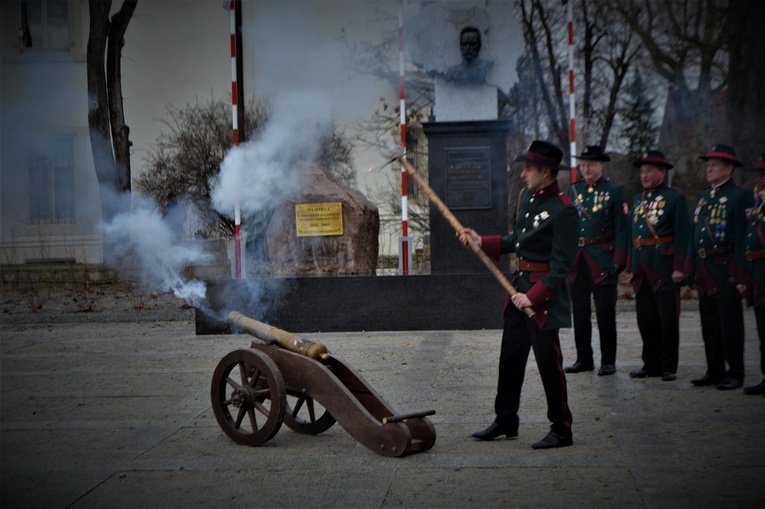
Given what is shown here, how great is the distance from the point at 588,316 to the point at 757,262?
166cm

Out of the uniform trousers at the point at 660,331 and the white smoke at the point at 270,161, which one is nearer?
the uniform trousers at the point at 660,331

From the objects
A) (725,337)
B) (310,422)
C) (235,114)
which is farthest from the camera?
(235,114)

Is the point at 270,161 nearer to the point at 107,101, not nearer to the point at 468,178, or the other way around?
the point at 107,101

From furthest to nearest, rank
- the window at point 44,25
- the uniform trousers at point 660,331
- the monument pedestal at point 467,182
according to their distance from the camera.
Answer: the monument pedestal at point 467,182, the uniform trousers at point 660,331, the window at point 44,25

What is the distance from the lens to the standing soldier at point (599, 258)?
8.27 metres

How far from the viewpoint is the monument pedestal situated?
36.9ft

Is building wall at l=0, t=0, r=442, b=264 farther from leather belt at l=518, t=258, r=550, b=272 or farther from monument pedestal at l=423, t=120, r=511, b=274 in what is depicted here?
leather belt at l=518, t=258, r=550, b=272

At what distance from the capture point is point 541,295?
547cm

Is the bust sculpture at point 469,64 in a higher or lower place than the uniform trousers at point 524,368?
higher

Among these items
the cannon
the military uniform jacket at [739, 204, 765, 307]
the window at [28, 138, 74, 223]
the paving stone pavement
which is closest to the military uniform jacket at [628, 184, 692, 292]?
the military uniform jacket at [739, 204, 765, 307]

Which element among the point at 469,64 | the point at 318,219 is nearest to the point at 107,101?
the point at 318,219

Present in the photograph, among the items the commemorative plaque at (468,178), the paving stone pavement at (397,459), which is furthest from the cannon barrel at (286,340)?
the commemorative plaque at (468,178)

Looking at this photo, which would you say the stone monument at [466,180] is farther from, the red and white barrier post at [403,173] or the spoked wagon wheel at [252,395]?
the spoked wagon wheel at [252,395]

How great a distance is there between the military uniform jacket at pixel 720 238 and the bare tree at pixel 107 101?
18.9ft
